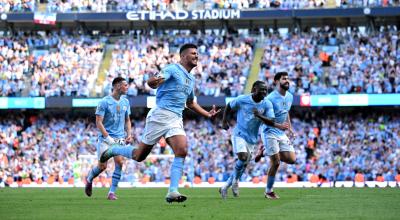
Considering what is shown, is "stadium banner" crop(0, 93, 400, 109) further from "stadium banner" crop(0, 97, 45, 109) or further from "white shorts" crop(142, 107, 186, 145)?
"white shorts" crop(142, 107, 186, 145)

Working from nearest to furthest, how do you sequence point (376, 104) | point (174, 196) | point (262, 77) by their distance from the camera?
point (174, 196) < point (376, 104) < point (262, 77)

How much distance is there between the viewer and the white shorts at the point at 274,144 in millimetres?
20500

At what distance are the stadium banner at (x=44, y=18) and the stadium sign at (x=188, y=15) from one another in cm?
500

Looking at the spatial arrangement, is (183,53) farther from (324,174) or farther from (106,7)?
(106,7)

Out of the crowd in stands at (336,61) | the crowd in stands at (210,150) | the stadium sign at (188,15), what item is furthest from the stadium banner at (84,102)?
the crowd in stands at (336,61)

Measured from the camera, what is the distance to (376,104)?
43219 millimetres

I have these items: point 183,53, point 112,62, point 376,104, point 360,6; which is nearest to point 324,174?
point 376,104

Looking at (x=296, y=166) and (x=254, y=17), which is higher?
(x=254, y=17)

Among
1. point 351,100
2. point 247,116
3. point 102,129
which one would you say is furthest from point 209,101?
point 102,129

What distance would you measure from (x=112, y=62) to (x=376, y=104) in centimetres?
1590

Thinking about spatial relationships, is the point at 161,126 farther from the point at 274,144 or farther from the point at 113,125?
the point at 274,144

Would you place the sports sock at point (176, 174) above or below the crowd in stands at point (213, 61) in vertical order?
above

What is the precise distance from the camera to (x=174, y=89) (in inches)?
595

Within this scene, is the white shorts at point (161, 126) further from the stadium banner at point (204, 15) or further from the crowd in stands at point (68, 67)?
the stadium banner at point (204, 15)
